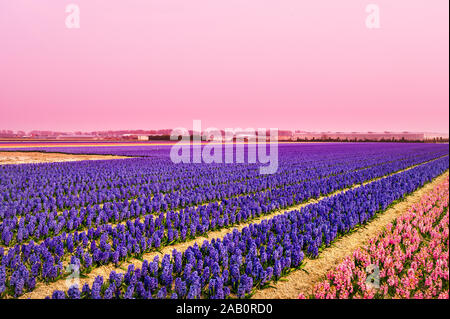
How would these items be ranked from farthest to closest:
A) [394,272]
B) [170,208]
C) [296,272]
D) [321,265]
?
[170,208] < [321,265] < [296,272] < [394,272]

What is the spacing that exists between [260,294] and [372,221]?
6.63m

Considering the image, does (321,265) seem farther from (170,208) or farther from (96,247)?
(170,208)

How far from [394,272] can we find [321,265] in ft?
4.73

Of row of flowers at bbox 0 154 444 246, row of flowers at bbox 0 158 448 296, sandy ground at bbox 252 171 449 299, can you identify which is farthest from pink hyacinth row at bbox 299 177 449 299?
row of flowers at bbox 0 154 444 246

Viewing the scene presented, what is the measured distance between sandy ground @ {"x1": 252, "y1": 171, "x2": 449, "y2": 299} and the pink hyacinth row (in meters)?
0.31

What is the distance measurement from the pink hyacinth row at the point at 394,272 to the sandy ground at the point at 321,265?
0.31 m

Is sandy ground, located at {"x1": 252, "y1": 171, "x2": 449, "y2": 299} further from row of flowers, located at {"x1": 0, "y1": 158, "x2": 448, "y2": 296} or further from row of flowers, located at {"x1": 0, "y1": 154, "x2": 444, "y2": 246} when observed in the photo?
row of flowers, located at {"x1": 0, "y1": 154, "x2": 444, "y2": 246}

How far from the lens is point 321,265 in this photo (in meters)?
6.70

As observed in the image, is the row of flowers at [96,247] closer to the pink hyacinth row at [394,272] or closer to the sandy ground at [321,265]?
the sandy ground at [321,265]

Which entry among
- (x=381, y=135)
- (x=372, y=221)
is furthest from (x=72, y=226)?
(x=381, y=135)

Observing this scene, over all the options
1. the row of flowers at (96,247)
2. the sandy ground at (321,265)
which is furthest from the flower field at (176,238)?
the sandy ground at (321,265)

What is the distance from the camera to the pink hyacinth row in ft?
17.1

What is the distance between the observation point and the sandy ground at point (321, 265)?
5.51m

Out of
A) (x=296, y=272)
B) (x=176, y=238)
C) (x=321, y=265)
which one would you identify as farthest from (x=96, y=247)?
(x=321, y=265)
